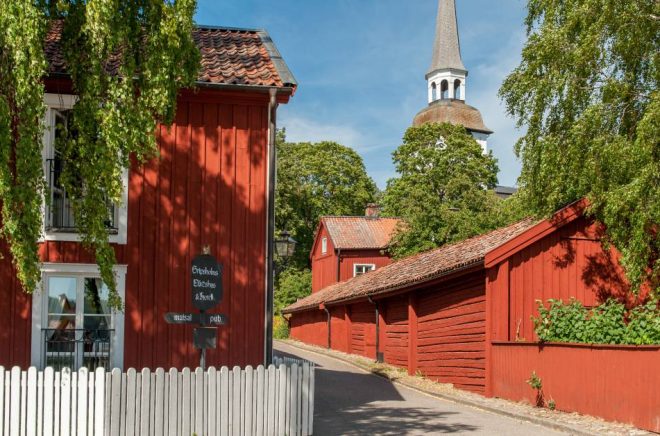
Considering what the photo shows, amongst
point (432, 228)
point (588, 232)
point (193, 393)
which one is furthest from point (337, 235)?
point (193, 393)

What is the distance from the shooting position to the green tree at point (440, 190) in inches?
1538

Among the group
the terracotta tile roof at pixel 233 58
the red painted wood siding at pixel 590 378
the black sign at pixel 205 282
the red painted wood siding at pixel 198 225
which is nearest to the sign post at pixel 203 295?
the black sign at pixel 205 282

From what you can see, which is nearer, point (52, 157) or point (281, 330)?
point (52, 157)

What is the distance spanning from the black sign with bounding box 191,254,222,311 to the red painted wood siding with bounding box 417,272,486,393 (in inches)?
346

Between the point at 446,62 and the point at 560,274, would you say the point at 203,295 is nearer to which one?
the point at 560,274

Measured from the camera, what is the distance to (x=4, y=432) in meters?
10.1

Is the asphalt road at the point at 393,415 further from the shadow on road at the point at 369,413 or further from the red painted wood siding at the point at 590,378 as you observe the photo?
the red painted wood siding at the point at 590,378

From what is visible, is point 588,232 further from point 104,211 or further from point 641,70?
point 104,211

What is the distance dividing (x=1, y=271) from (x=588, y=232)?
39.3ft

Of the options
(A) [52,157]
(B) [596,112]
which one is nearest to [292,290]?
(B) [596,112]

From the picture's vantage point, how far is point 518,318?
57.6ft

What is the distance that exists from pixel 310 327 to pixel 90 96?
29.3m

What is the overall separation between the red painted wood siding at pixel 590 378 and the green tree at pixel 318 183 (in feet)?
141

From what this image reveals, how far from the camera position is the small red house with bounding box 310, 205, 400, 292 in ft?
137
